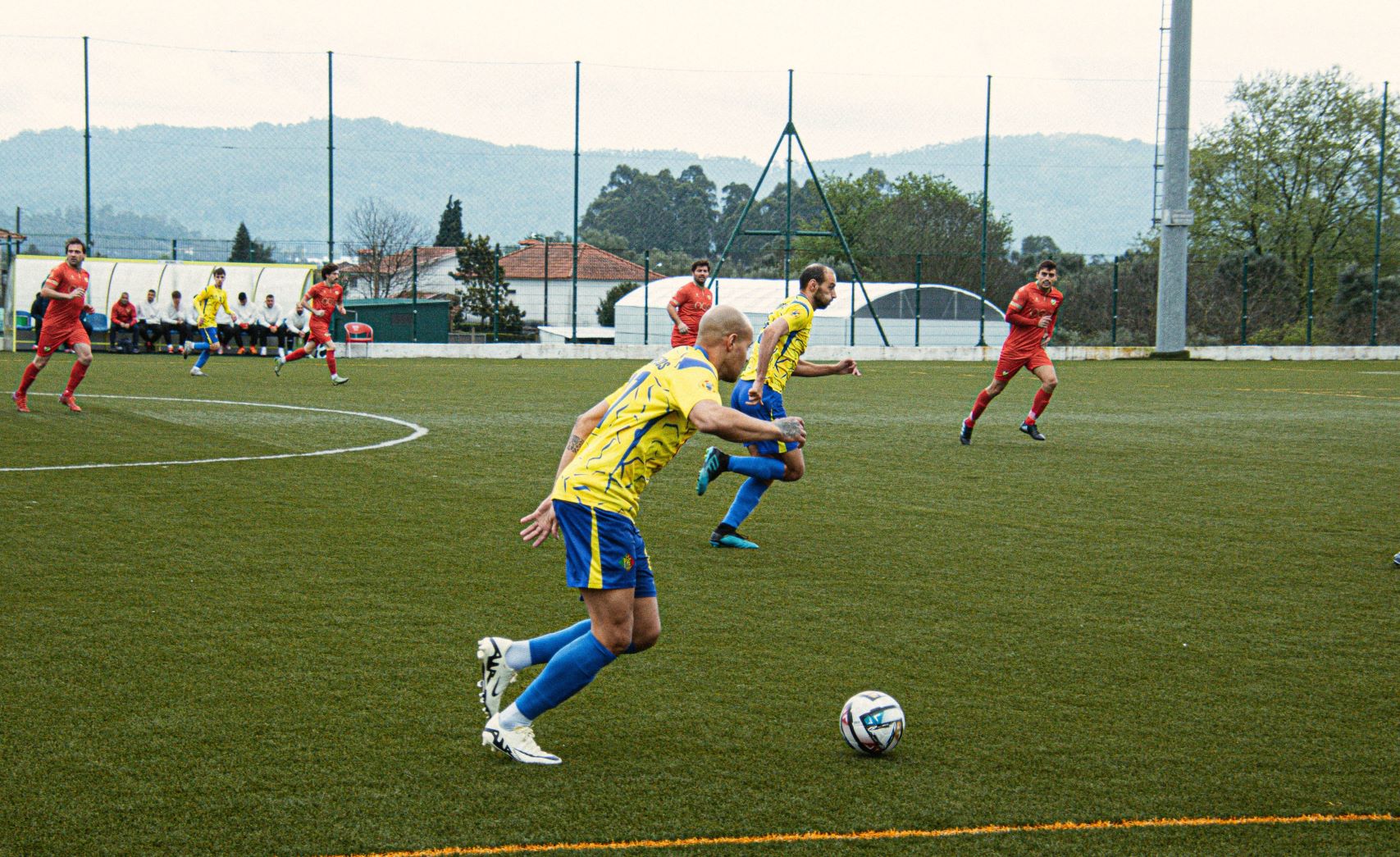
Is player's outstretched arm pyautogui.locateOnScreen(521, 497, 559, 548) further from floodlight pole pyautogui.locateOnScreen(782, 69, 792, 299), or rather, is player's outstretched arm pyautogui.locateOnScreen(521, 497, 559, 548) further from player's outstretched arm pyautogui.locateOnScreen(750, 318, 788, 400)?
floodlight pole pyautogui.locateOnScreen(782, 69, 792, 299)

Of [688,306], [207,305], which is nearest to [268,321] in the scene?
[207,305]

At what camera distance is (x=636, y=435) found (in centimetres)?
439

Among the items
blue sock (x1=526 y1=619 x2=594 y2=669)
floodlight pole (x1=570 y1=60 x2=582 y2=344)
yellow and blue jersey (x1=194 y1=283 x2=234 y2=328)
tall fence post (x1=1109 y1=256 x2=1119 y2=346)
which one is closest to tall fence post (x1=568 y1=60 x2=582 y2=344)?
floodlight pole (x1=570 y1=60 x2=582 y2=344)

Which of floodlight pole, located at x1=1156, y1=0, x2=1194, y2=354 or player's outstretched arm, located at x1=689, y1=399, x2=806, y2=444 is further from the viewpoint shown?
floodlight pole, located at x1=1156, y1=0, x2=1194, y2=354

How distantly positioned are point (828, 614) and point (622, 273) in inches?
1514

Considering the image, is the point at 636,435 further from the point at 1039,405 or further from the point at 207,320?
the point at 207,320

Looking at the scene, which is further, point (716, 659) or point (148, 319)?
point (148, 319)

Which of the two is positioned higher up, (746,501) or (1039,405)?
(1039,405)

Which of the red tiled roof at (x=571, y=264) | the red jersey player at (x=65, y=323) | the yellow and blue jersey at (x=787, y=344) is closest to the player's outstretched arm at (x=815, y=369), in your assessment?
the yellow and blue jersey at (x=787, y=344)

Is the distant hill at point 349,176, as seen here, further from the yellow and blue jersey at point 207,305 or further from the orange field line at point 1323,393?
the orange field line at point 1323,393

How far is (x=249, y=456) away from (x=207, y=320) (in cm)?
1657

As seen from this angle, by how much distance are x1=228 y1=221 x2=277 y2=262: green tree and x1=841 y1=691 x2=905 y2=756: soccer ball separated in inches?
1433

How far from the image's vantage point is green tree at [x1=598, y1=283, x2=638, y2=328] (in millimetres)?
42688

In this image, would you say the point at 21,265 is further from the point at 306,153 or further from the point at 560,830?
the point at 560,830
